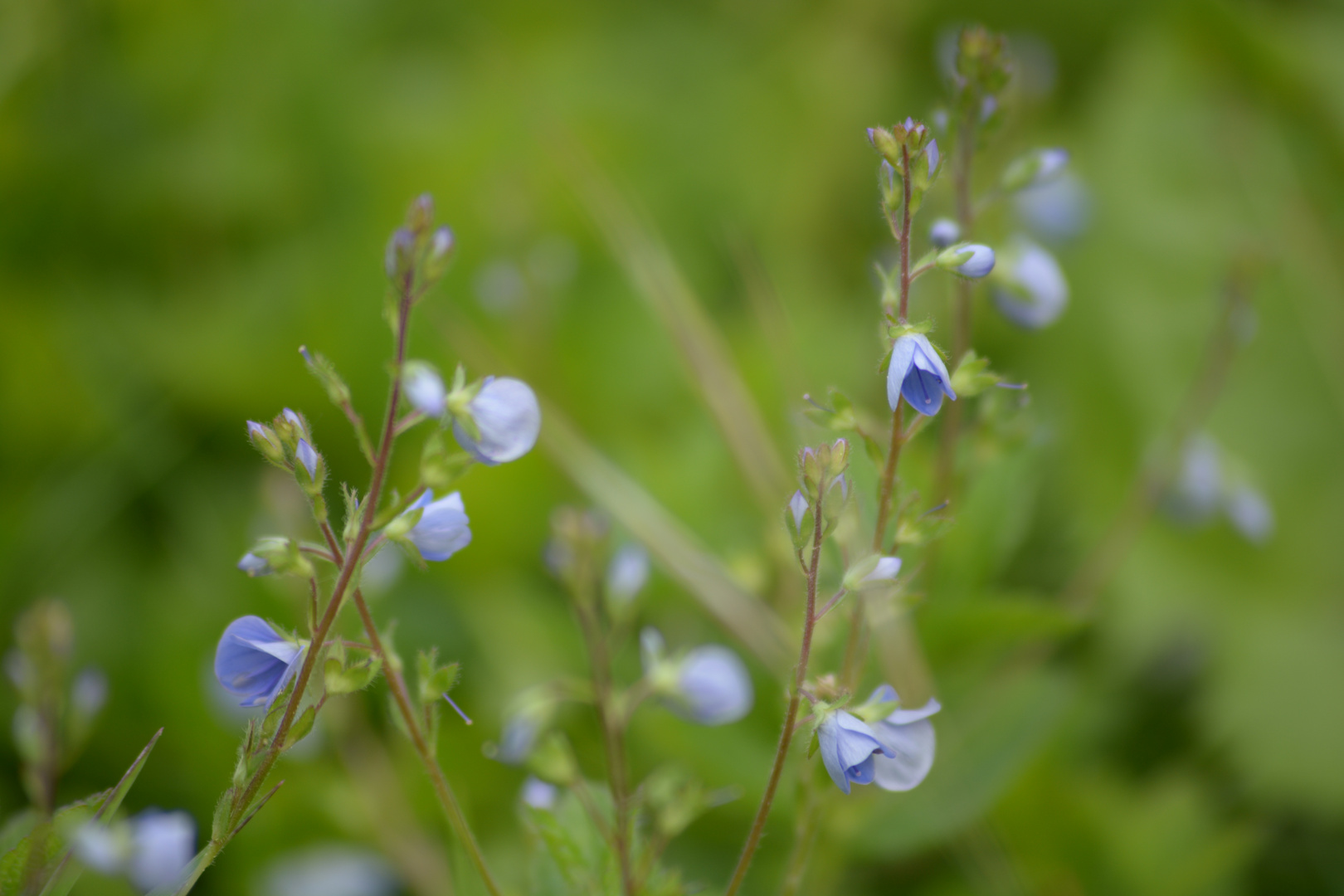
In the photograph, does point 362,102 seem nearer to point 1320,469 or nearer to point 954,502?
point 954,502

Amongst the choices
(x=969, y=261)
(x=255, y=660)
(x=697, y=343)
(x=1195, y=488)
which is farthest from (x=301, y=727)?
(x=1195, y=488)

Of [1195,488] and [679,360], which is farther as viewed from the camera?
[679,360]

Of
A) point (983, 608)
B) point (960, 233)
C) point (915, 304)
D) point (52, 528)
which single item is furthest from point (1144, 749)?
point (52, 528)

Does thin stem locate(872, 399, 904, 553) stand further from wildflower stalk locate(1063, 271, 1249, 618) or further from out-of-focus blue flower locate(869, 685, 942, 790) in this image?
wildflower stalk locate(1063, 271, 1249, 618)

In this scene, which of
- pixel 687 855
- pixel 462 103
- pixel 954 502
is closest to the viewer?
pixel 954 502

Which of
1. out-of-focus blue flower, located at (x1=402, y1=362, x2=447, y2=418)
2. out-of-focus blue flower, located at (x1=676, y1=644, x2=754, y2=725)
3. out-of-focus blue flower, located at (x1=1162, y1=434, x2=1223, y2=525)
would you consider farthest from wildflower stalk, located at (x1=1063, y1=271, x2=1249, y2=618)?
out-of-focus blue flower, located at (x1=402, y1=362, x2=447, y2=418)

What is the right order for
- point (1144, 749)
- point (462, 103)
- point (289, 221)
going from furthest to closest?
point (462, 103) → point (289, 221) → point (1144, 749)

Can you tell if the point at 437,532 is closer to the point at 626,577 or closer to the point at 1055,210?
the point at 626,577
